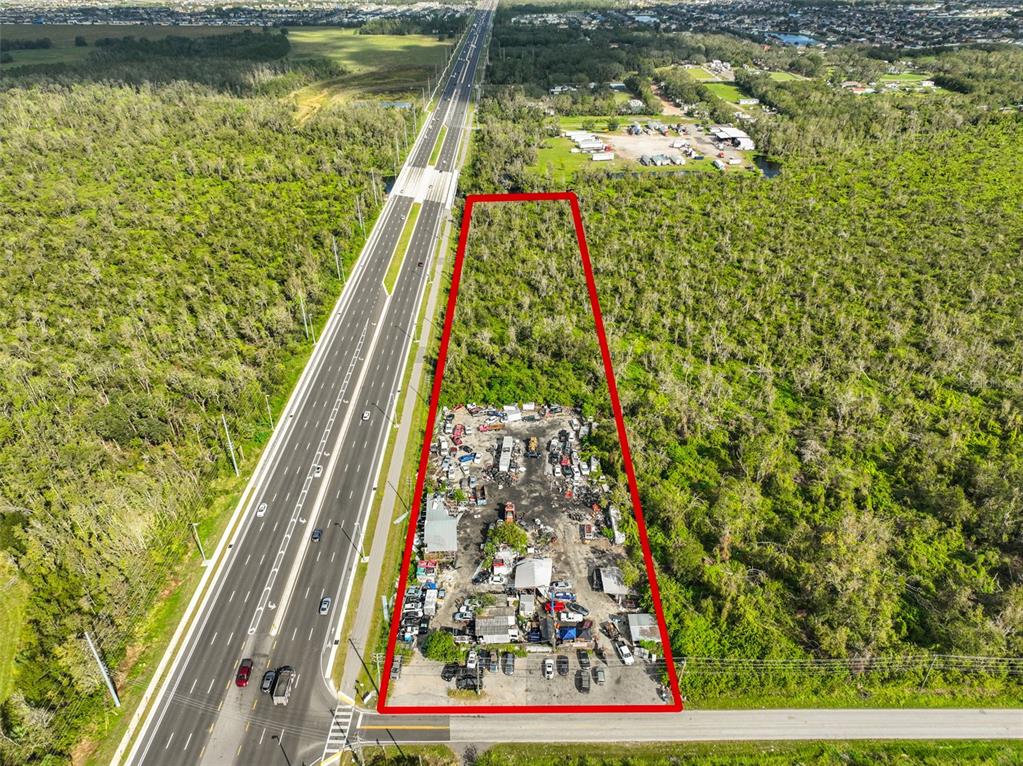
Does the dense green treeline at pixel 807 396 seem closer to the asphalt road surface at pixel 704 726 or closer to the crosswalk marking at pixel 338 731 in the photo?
the asphalt road surface at pixel 704 726

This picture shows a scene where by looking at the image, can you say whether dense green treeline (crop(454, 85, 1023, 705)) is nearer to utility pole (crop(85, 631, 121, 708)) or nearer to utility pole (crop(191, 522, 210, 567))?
utility pole (crop(191, 522, 210, 567))

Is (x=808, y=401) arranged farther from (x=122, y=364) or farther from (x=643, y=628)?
(x=122, y=364)

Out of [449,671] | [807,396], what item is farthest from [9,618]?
[807,396]

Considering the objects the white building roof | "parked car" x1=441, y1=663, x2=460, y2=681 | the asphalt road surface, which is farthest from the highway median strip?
the asphalt road surface

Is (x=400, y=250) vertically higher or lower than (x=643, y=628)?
higher

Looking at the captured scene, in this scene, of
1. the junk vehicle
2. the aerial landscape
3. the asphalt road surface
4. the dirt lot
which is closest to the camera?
the asphalt road surface

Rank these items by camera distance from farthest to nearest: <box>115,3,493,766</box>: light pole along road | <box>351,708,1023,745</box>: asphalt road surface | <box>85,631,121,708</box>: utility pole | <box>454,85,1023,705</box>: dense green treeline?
<box>454,85,1023,705</box>: dense green treeline, <box>85,631,121,708</box>: utility pole, <box>115,3,493,766</box>: light pole along road, <box>351,708,1023,745</box>: asphalt road surface

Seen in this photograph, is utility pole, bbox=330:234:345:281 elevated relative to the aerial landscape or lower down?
elevated
